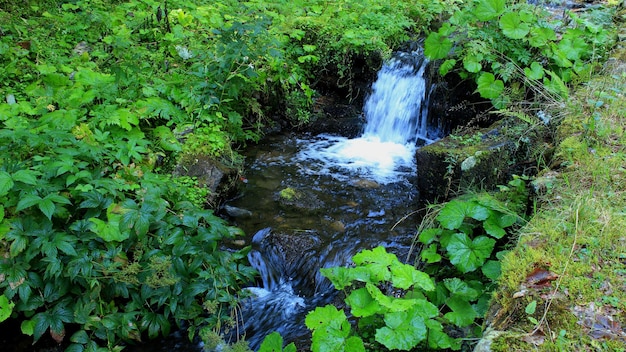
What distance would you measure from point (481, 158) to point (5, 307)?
425 centimetres

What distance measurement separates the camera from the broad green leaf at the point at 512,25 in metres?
4.78

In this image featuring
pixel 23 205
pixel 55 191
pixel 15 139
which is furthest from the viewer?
pixel 15 139

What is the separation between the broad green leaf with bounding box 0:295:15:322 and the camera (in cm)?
280

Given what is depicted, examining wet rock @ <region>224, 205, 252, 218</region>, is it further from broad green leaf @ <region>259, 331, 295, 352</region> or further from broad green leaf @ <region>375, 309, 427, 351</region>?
broad green leaf @ <region>375, 309, 427, 351</region>

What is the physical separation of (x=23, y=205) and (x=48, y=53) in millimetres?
3337

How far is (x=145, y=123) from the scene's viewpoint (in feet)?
15.8

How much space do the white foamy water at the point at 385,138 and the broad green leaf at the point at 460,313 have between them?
3392 mm

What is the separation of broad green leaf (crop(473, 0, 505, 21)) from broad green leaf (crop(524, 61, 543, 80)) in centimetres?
89

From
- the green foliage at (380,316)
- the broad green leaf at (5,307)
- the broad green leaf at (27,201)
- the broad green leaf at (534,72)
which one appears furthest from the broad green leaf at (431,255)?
the broad green leaf at (5,307)

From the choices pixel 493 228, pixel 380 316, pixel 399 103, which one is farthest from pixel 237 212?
pixel 399 103

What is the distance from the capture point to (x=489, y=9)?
4.98 m

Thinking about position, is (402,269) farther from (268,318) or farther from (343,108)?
(343,108)

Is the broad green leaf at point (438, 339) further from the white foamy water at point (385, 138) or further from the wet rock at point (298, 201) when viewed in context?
the white foamy water at point (385, 138)

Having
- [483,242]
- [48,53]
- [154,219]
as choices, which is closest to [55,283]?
[154,219]
